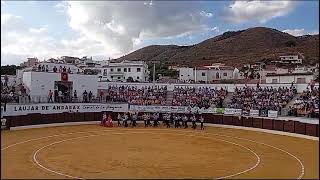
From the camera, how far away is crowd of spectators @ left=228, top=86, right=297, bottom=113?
117ft

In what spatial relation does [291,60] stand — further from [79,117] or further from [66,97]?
[79,117]

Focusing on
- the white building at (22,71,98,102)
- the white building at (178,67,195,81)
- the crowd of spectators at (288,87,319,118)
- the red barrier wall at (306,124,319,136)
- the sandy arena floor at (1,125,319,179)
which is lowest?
the sandy arena floor at (1,125,319,179)

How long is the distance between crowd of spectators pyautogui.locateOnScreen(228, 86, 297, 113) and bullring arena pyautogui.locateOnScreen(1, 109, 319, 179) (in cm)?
194

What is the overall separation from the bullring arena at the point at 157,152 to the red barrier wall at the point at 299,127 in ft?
0.30

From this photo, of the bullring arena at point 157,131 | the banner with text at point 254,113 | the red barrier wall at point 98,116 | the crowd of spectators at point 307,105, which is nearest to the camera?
the bullring arena at point 157,131

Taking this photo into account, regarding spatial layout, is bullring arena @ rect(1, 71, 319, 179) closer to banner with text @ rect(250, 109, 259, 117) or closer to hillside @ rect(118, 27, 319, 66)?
banner with text @ rect(250, 109, 259, 117)

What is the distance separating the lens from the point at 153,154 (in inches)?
843

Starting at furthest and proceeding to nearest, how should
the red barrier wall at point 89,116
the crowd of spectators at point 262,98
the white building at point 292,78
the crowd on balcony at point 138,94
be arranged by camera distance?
the white building at point 292,78 < the crowd on balcony at point 138,94 < the red barrier wall at point 89,116 < the crowd of spectators at point 262,98

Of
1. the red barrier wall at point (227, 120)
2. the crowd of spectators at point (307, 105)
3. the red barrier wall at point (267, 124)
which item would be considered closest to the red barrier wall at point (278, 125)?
the red barrier wall at point (267, 124)

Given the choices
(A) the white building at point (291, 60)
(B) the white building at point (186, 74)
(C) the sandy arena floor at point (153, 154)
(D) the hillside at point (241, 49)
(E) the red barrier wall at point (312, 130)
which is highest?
(D) the hillside at point (241, 49)

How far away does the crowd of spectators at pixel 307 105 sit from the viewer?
1230 inches

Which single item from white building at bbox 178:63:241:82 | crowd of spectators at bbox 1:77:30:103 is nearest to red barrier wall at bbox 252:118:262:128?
crowd of spectators at bbox 1:77:30:103

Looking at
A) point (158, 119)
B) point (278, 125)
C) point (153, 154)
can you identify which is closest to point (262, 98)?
point (278, 125)

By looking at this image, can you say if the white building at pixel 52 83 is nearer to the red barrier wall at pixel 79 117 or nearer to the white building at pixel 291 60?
the red barrier wall at pixel 79 117
